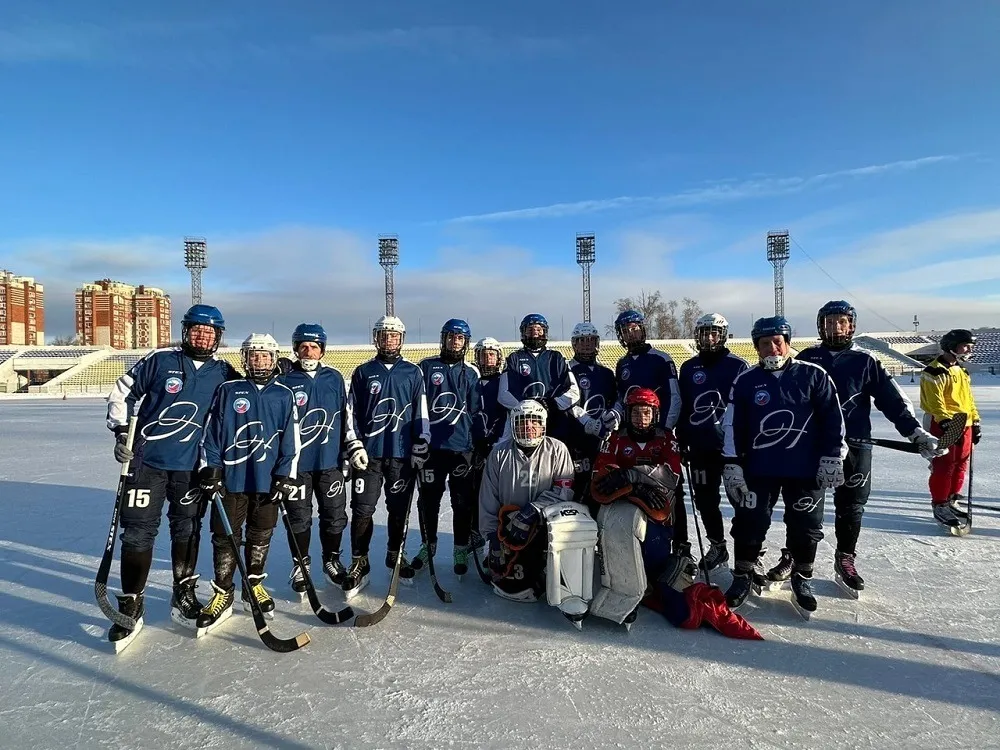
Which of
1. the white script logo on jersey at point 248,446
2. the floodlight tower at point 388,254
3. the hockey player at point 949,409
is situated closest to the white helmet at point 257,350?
the white script logo on jersey at point 248,446

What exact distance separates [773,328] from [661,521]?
1374mm

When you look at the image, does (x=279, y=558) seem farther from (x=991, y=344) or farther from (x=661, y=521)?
(x=991, y=344)

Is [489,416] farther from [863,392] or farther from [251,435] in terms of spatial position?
[863,392]

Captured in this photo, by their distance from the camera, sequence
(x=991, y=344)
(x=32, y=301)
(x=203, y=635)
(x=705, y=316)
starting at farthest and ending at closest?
1. (x=32, y=301)
2. (x=991, y=344)
3. (x=705, y=316)
4. (x=203, y=635)

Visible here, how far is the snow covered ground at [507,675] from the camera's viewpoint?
2156mm

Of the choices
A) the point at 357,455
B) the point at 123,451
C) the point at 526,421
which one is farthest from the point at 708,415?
the point at 123,451

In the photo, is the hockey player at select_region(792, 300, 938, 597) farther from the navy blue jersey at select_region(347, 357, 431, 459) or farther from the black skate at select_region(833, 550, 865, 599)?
the navy blue jersey at select_region(347, 357, 431, 459)

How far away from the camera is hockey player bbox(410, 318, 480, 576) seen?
3936 mm

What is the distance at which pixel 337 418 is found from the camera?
139 inches

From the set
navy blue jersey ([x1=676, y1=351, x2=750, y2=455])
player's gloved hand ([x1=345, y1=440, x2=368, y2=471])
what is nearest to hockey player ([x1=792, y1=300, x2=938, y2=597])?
navy blue jersey ([x1=676, y1=351, x2=750, y2=455])

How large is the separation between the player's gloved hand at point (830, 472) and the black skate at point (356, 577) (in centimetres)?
284

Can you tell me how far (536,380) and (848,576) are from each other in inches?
92.6

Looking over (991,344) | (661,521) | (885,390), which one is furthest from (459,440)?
(991,344)

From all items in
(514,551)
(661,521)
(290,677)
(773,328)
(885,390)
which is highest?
(773,328)
